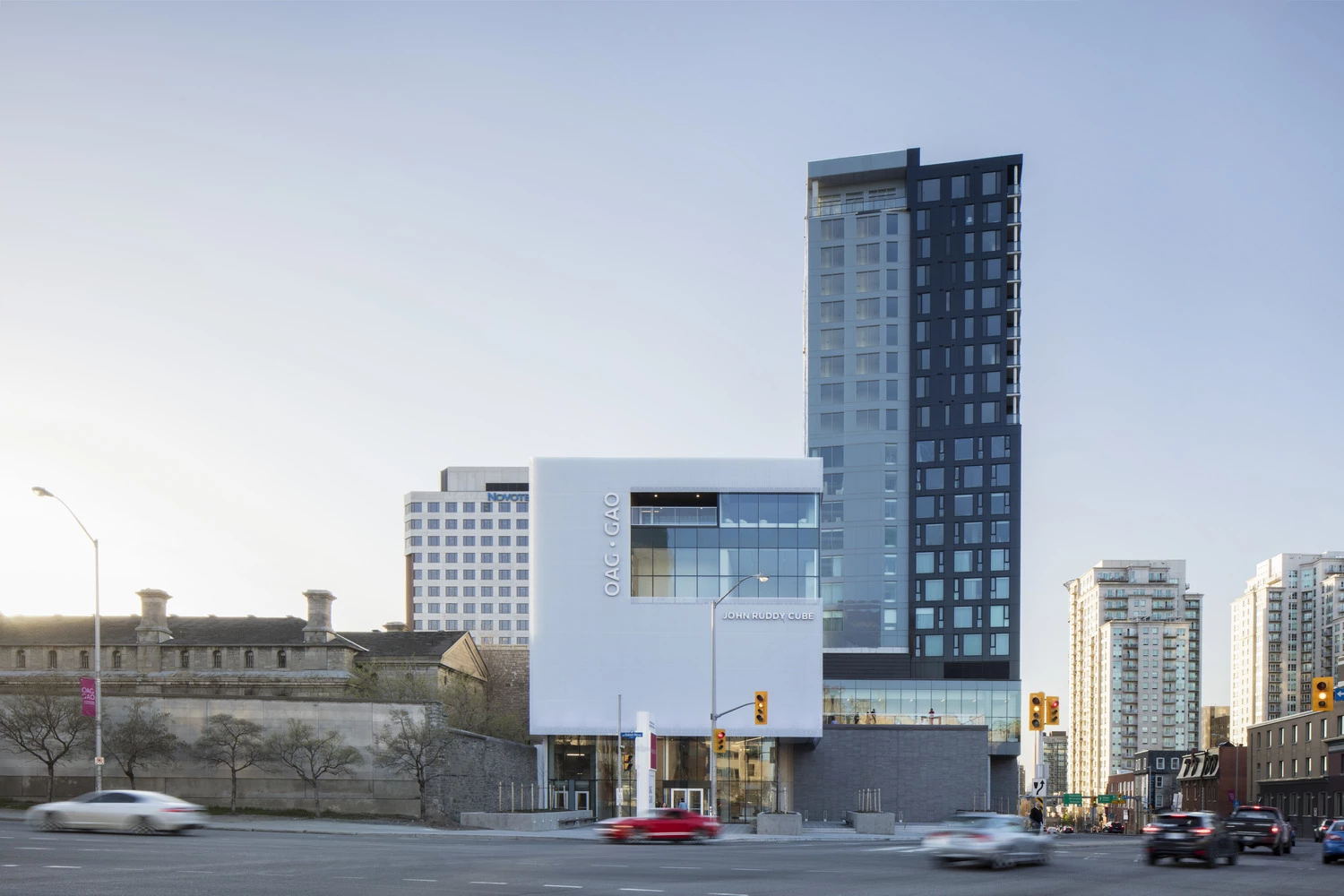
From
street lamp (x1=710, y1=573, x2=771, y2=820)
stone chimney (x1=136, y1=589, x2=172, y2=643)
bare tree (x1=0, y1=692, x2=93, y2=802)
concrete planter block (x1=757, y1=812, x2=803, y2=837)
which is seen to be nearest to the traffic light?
concrete planter block (x1=757, y1=812, x2=803, y2=837)

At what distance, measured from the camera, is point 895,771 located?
81.0 meters

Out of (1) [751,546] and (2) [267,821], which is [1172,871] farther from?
(1) [751,546]

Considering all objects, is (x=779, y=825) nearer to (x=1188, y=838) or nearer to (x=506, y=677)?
(x=1188, y=838)

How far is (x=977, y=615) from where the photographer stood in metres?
122

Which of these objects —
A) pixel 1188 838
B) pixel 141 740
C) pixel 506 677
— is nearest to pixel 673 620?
pixel 141 740

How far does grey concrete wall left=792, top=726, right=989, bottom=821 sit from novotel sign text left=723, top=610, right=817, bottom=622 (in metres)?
13.2

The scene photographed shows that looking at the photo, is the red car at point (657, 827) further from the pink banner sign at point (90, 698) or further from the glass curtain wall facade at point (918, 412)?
the glass curtain wall facade at point (918, 412)

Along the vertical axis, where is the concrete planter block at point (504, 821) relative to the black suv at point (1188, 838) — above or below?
below

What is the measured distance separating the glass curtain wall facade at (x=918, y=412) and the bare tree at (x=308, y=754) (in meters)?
75.4

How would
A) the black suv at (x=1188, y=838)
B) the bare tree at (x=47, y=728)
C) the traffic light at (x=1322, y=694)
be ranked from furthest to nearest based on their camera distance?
the bare tree at (x=47, y=728) < the traffic light at (x=1322, y=694) < the black suv at (x=1188, y=838)

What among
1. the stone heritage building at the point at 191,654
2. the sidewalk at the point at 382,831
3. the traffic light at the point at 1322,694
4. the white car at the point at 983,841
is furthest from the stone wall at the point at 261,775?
the traffic light at the point at 1322,694

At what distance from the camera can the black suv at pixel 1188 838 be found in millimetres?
29734

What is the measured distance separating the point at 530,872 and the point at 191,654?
6863 cm

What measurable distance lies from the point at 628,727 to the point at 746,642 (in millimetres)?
9123
